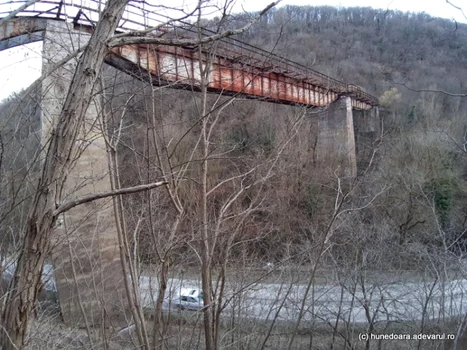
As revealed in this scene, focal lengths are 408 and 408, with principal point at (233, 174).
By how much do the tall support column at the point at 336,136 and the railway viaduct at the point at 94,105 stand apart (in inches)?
2.0

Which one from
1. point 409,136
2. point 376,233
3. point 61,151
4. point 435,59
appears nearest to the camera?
point 61,151

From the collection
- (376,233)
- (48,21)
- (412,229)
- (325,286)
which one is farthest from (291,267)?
(412,229)

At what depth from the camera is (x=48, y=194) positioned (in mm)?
1940

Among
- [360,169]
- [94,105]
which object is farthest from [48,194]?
[360,169]

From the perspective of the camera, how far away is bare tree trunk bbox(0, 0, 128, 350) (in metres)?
1.91

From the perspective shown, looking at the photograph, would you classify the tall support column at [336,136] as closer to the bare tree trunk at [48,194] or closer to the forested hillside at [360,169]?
the forested hillside at [360,169]

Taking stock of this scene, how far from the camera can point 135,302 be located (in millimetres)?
3984

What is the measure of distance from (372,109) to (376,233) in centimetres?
2027

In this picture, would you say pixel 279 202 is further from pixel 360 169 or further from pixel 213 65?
pixel 360 169

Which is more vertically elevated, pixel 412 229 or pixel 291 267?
pixel 291 267

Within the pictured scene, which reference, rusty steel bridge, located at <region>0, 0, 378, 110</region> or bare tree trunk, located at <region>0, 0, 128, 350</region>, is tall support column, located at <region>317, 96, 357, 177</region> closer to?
rusty steel bridge, located at <region>0, 0, 378, 110</region>

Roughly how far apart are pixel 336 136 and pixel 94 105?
17.8 m

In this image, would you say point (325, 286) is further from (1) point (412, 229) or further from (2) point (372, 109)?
(2) point (372, 109)

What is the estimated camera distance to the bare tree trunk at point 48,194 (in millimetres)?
1914
